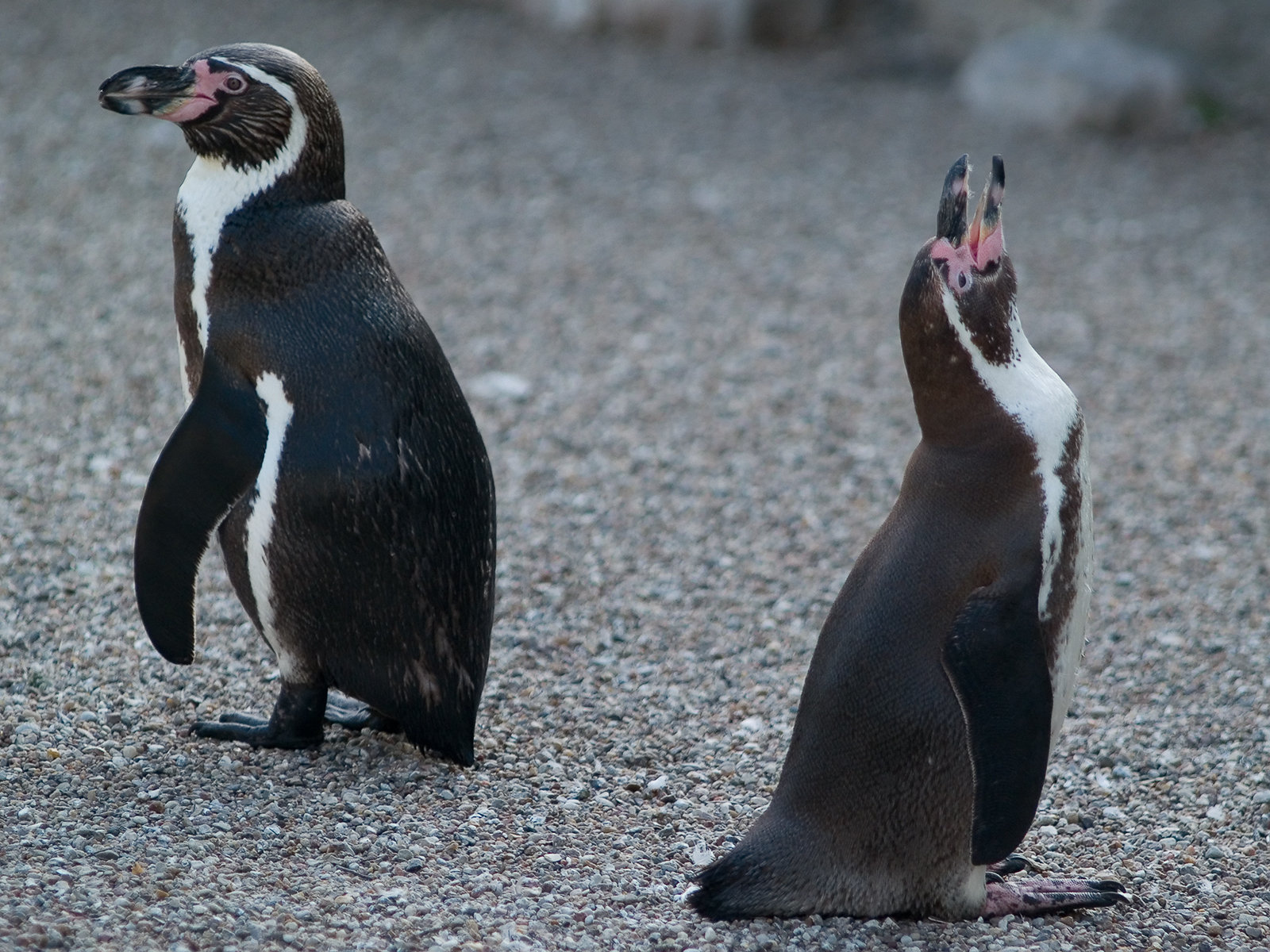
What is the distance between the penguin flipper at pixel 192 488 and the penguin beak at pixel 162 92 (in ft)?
1.77

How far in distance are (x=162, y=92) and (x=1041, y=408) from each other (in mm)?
1991

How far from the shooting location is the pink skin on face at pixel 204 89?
337 centimetres

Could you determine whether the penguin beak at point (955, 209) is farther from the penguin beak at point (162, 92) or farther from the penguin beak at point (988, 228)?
the penguin beak at point (162, 92)

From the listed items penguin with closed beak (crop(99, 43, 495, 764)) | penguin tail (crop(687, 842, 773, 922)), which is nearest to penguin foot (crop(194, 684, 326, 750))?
penguin with closed beak (crop(99, 43, 495, 764))

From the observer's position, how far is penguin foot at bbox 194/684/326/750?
11.8 feet

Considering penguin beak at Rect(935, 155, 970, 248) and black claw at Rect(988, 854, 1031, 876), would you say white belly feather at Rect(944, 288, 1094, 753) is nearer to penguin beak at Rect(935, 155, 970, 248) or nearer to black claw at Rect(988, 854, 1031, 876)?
penguin beak at Rect(935, 155, 970, 248)

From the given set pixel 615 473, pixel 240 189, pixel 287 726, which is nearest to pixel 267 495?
pixel 287 726

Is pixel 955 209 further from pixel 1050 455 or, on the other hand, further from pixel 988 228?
pixel 1050 455

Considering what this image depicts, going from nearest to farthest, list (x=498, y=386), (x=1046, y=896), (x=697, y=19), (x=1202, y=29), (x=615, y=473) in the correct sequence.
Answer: (x=1046, y=896) < (x=615, y=473) < (x=498, y=386) < (x=1202, y=29) < (x=697, y=19)

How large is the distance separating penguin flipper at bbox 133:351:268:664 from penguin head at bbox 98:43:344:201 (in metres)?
0.46

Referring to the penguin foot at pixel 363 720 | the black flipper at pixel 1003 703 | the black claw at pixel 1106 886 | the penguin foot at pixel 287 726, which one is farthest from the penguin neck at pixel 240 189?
the black claw at pixel 1106 886

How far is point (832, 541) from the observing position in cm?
543

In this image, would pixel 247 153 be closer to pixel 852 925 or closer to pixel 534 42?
pixel 852 925

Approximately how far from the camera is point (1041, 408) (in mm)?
2971
